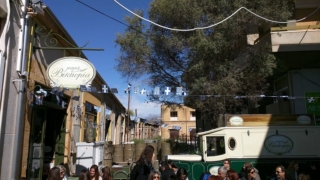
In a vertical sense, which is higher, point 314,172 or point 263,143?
point 263,143

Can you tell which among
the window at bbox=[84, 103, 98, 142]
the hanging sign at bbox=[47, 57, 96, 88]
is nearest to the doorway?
the hanging sign at bbox=[47, 57, 96, 88]

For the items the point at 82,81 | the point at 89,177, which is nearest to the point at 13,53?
the point at 82,81

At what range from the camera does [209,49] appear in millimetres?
11797

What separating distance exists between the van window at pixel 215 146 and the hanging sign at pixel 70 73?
16.5ft

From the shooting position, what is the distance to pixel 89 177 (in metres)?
5.12

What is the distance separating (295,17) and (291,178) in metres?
9.44

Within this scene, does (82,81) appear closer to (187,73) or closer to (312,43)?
(187,73)

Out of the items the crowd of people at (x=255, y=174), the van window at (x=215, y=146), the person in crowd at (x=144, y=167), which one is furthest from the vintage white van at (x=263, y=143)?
the person in crowd at (x=144, y=167)

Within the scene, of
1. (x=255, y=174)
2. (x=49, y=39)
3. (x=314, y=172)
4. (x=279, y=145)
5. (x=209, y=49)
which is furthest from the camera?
(x=209, y=49)

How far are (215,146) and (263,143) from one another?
162 cm

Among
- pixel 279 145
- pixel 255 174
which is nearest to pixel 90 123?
pixel 279 145

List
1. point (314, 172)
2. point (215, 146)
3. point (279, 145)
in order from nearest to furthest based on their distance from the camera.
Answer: point (314, 172), point (279, 145), point (215, 146)

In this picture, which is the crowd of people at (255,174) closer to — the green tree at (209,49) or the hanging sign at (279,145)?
the hanging sign at (279,145)

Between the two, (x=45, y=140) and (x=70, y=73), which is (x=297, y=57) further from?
(x=45, y=140)
